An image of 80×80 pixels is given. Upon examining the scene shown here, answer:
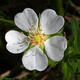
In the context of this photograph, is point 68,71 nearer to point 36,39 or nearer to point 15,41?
point 36,39

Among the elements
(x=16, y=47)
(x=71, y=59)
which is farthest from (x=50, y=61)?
(x=16, y=47)

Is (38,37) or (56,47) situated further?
(38,37)

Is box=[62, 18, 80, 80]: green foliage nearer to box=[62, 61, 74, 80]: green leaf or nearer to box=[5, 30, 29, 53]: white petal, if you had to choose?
box=[62, 61, 74, 80]: green leaf

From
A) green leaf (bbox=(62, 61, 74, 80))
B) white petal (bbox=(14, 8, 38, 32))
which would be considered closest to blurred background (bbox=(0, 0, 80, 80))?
green leaf (bbox=(62, 61, 74, 80))

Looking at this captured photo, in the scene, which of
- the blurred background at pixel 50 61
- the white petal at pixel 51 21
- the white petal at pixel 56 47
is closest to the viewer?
the white petal at pixel 56 47

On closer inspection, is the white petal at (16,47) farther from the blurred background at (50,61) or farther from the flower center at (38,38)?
the blurred background at (50,61)

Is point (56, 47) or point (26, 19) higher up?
point (26, 19)

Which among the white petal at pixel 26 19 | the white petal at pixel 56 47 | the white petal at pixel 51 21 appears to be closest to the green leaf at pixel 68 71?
the white petal at pixel 56 47

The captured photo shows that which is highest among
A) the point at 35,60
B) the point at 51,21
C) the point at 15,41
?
the point at 51,21
